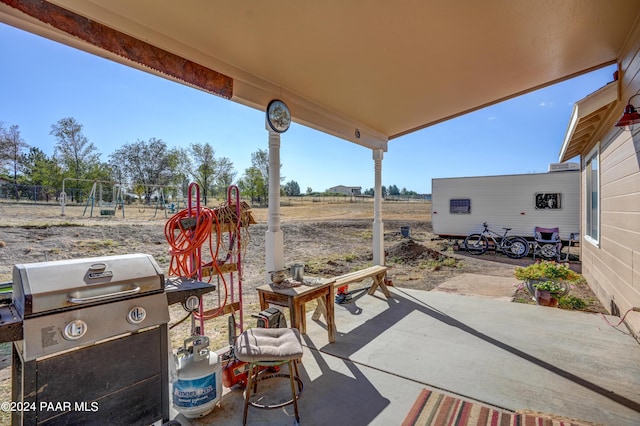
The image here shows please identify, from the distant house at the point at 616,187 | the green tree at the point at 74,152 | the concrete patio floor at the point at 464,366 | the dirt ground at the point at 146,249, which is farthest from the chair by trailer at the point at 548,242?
the green tree at the point at 74,152

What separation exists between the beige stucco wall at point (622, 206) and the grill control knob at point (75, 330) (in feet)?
13.0

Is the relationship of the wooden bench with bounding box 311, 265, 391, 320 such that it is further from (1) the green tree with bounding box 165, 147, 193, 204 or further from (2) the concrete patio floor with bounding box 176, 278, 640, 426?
(1) the green tree with bounding box 165, 147, 193, 204

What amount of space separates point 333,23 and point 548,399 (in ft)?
9.36

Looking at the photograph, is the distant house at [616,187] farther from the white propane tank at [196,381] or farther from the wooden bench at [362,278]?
the white propane tank at [196,381]

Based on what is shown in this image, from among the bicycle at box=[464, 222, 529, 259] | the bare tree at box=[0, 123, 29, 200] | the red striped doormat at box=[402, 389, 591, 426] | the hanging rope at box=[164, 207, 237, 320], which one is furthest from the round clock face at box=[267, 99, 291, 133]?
the bicycle at box=[464, 222, 529, 259]

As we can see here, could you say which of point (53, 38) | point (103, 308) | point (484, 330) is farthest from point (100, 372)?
point (484, 330)

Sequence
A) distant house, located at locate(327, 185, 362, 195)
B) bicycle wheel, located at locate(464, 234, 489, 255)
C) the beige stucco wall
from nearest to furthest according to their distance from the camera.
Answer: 1. the beige stucco wall
2. bicycle wheel, located at locate(464, 234, 489, 255)
3. distant house, located at locate(327, 185, 362, 195)

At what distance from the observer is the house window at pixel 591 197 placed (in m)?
4.47

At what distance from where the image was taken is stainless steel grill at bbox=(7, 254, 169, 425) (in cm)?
116

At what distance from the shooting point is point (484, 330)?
118 inches

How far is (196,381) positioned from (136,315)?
0.57 metres

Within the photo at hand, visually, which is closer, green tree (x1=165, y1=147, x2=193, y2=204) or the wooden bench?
the wooden bench

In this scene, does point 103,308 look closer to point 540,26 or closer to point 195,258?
point 195,258

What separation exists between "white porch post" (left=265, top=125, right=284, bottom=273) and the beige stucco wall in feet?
10.1
